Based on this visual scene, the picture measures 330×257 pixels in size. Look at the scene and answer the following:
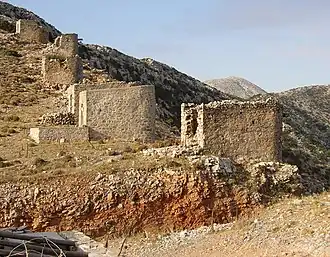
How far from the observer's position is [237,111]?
20.0 metres

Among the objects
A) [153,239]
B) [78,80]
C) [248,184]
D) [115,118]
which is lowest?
[153,239]

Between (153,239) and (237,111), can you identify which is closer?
(153,239)

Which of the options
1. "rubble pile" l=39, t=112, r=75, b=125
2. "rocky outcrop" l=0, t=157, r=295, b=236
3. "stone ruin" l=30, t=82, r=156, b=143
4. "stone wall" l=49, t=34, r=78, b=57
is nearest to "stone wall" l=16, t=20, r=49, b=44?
"stone wall" l=49, t=34, r=78, b=57

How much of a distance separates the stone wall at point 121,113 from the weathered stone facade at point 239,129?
461cm

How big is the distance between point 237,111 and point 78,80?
54.8ft

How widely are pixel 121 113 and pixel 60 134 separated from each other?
237cm

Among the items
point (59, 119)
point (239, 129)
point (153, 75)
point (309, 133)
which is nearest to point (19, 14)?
point (153, 75)

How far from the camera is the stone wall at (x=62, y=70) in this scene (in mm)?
34500

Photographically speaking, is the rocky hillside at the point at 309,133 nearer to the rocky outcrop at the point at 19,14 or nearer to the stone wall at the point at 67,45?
the stone wall at the point at 67,45

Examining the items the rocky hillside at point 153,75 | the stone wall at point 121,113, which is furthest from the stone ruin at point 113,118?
the rocky hillside at point 153,75

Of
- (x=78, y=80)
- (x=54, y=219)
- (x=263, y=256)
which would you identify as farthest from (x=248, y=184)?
(x=78, y=80)

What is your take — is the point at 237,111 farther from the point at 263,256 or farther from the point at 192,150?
the point at 263,256

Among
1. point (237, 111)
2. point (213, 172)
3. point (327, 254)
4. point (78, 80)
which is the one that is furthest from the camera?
point (78, 80)

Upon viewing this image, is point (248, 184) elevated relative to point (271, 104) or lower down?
lower down
